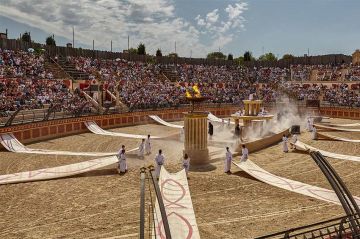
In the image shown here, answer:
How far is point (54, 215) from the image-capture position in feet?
36.9

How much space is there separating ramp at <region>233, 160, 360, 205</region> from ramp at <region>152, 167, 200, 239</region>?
418cm

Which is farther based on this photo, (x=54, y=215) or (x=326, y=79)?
(x=326, y=79)

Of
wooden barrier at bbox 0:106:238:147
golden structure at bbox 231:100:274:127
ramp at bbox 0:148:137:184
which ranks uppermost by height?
golden structure at bbox 231:100:274:127

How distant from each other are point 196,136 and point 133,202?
756 centimetres

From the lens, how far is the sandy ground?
10.2 m

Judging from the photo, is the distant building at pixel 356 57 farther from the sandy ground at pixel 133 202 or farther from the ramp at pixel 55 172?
the ramp at pixel 55 172

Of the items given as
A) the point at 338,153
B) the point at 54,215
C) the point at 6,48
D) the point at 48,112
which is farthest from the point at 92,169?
the point at 6,48

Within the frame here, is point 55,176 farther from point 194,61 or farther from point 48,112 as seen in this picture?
point 194,61

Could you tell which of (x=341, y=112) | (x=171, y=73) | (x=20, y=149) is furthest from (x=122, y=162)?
(x=171, y=73)

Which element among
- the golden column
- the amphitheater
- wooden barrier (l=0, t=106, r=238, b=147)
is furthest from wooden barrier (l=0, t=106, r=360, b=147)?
the golden column

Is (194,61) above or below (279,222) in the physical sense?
above

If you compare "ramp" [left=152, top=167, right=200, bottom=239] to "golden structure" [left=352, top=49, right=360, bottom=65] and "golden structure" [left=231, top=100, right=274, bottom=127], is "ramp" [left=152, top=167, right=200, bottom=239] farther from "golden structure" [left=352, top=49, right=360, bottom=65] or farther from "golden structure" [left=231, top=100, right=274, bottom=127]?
"golden structure" [left=352, top=49, right=360, bottom=65]

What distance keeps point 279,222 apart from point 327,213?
6.26 ft

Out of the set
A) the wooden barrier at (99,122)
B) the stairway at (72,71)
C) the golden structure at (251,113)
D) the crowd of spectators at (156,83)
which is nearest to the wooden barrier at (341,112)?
the wooden barrier at (99,122)
